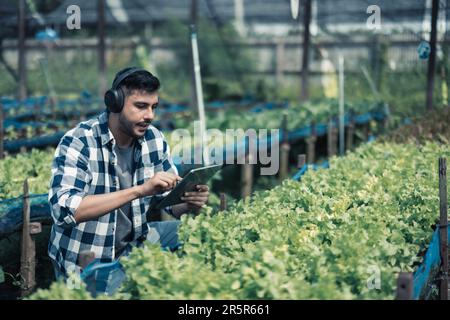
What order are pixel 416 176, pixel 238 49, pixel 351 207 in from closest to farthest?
pixel 351 207
pixel 416 176
pixel 238 49

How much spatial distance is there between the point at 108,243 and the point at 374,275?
1.86m

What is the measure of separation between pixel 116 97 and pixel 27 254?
1.71 meters

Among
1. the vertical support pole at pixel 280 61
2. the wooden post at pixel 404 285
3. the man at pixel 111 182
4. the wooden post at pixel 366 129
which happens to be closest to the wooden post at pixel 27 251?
the man at pixel 111 182

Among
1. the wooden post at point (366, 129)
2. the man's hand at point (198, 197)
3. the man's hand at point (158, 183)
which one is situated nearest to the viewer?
the man's hand at point (158, 183)

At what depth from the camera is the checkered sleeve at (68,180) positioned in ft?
13.6

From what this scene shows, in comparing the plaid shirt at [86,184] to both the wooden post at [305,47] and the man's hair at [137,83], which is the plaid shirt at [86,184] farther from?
the wooden post at [305,47]

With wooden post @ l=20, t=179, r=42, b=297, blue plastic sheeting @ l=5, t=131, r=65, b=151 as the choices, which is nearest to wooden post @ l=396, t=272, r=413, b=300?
wooden post @ l=20, t=179, r=42, b=297

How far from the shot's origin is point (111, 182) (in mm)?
4641

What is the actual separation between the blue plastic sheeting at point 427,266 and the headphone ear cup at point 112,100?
2001 millimetres

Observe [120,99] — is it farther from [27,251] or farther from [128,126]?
[27,251]

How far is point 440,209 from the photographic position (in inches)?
179

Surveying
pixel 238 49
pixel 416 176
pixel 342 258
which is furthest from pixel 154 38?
pixel 342 258
